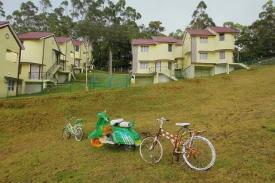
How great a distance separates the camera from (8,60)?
35.4 metres

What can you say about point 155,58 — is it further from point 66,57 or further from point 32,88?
point 32,88

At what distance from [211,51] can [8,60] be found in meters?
28.5

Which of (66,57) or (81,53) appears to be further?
(81,53)

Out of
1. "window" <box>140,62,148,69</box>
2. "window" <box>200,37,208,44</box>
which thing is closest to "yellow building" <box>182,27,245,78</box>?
"window" <box>200,37,208,44</box>

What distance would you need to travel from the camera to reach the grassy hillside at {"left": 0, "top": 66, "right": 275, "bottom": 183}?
10156 millimetres

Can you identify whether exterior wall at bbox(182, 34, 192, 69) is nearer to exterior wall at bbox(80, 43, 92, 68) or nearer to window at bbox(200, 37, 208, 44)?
window at bbox(200, 37, 208, 44)

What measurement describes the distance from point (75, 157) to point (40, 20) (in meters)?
80.5

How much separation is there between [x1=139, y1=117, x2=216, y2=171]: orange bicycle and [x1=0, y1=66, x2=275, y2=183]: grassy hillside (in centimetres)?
28

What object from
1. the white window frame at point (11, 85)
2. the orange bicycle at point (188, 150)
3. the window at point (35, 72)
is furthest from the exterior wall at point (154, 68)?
the orange bicycle at point (188, 150)

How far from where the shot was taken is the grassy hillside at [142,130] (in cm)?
1016

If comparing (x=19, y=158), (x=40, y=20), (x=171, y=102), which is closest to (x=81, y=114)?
(x=171, y=102)

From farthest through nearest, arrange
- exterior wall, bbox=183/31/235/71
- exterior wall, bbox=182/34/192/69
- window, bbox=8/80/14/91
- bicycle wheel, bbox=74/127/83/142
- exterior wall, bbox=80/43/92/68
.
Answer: exterior wall, bbox=80/43/92/68
exterior wall, bbox=182/34/192/69
exterior wall, bbox=183/31/235/71
window, bbox=8/80/14/91
bicycle wheel, bbox=74/127/83/142

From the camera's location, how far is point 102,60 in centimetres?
7300

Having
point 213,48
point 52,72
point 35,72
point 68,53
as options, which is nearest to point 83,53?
point 68,53
